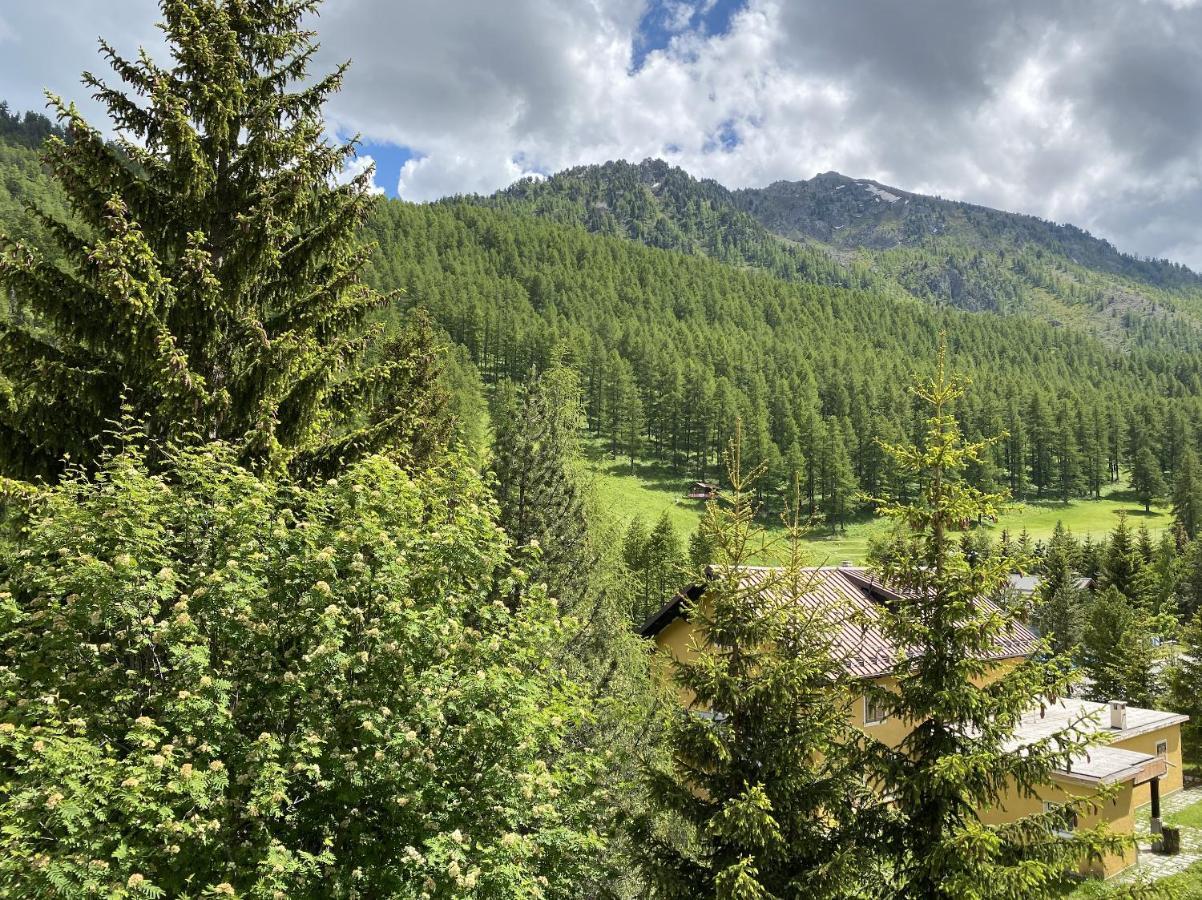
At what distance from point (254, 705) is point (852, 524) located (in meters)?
100.0

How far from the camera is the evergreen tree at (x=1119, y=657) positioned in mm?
41656

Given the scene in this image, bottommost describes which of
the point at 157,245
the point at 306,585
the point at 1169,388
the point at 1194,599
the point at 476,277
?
the point at 1194,599

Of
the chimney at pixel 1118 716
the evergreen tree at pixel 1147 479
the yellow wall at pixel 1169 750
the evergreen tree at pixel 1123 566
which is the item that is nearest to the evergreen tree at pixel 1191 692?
the yellow wall at pixel 1169 750

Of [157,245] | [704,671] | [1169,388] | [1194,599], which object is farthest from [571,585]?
[1169,388]

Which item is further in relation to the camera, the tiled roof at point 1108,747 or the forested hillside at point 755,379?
the forested hillside at point 755,379

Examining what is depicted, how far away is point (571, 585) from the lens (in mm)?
18578

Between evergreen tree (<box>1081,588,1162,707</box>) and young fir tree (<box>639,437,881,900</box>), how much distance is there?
124 feet

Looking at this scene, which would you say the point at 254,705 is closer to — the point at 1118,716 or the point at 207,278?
the point at 207,278

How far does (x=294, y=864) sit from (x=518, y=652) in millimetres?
3907

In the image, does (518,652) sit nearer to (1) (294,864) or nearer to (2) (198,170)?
(1) (294,864)

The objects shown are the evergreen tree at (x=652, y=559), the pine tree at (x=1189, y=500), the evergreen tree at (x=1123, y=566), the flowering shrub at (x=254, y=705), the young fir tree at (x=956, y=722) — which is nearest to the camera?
the flowering shrub at (x=254, y=705)

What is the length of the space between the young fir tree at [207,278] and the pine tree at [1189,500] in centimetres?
11555

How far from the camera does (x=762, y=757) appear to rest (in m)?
9.97

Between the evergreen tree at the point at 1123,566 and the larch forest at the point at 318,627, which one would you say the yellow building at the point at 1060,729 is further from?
the evergreen tree at the point at 1123,566
